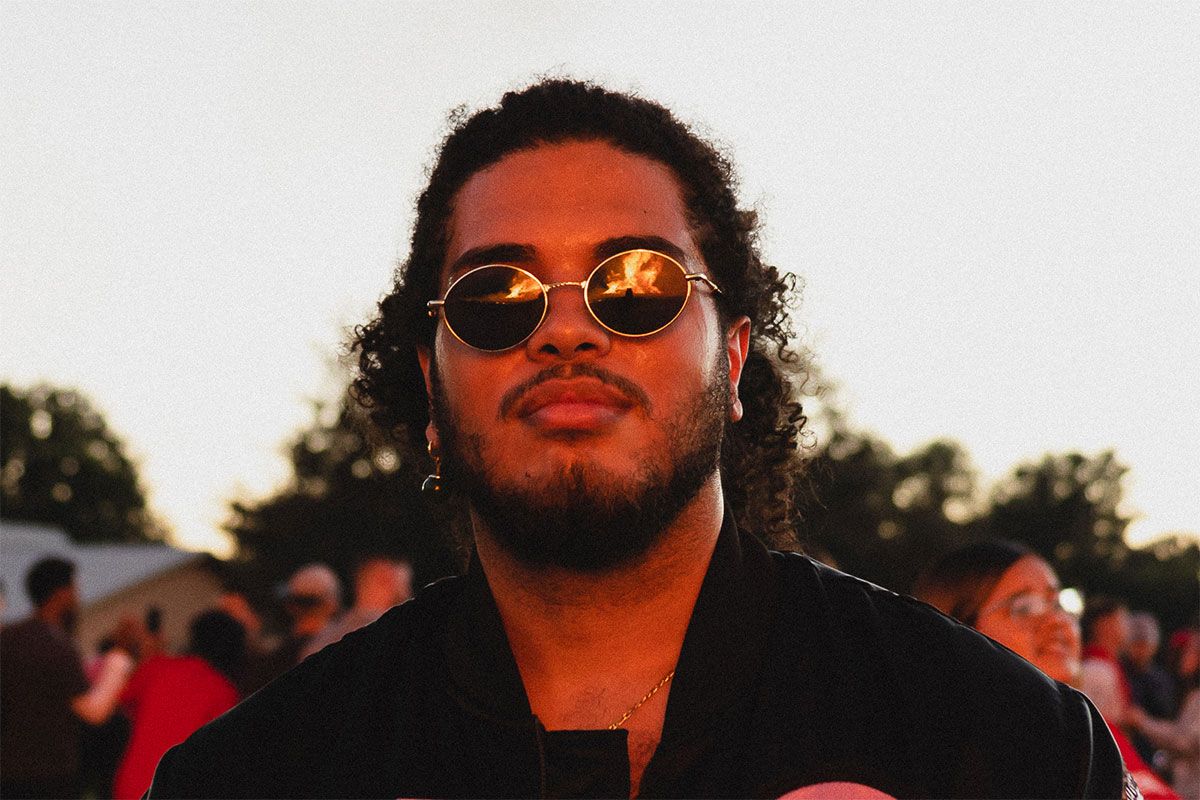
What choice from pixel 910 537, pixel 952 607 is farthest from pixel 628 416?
pixel 910 537

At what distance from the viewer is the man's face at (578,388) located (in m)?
2.23

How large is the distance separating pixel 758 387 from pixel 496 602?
128cm

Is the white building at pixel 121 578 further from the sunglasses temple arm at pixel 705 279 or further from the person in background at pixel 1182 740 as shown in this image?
the sunglasses temple arm at pixel 705 279

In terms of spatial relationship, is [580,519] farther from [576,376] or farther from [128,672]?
[128,672]

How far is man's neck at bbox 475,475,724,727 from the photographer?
7.54ft

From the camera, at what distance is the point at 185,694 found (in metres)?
5.96

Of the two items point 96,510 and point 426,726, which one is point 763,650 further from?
point 96,510

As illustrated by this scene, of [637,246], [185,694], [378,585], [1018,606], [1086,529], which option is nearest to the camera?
[637,246]

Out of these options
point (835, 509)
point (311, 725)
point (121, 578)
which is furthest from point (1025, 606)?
point (835, 509)

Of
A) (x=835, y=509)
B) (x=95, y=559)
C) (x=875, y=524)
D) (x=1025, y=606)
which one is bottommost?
(x=95, y=559)

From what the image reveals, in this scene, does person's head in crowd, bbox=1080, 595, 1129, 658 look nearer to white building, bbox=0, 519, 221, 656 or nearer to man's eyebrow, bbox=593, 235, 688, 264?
man's eyebrow, bbox=593, 235, 688, 264

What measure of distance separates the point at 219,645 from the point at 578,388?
476 cm

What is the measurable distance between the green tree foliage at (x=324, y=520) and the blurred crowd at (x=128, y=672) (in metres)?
27.5

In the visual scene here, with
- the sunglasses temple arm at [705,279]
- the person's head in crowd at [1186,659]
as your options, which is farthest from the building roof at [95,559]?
the sunglasses temple arm at [705,279]
